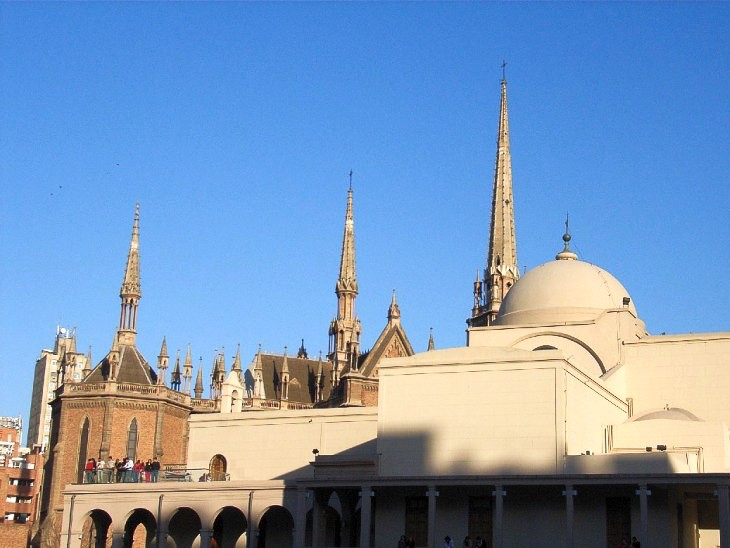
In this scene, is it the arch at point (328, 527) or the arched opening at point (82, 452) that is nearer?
the arch at point (328, 527)

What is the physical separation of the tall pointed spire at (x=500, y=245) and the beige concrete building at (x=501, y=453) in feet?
135

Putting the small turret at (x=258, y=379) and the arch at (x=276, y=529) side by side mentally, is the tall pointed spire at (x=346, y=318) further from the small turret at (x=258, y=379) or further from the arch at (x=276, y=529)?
the arch at (x=276, y=529)

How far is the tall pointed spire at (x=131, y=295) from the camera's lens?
91875 millimetres

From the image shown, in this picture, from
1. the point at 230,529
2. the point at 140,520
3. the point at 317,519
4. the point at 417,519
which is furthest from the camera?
the point at 140,520

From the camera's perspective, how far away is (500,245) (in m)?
113

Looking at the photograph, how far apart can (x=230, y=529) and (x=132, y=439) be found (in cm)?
2821

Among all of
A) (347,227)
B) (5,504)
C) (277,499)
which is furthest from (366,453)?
(5,504)

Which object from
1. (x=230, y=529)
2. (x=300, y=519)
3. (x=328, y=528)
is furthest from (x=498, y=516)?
(x=230, y=529)

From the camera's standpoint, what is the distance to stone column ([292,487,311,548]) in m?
52.2

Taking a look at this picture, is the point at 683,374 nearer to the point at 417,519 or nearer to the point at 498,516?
the point at 498,516

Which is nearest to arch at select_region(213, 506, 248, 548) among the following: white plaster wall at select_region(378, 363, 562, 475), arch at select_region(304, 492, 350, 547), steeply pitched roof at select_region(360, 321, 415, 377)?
arch at select_region(304, 492, 350, 547)

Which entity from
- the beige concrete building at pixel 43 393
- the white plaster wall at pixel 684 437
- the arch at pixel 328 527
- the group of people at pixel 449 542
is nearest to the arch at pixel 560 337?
the white plaster wall at pixel 684 437

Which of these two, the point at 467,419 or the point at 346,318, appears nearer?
the point at 467,419

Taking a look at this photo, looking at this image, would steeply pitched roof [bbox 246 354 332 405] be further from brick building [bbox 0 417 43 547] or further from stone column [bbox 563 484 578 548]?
stone column [bbox 563 484 578 548]
